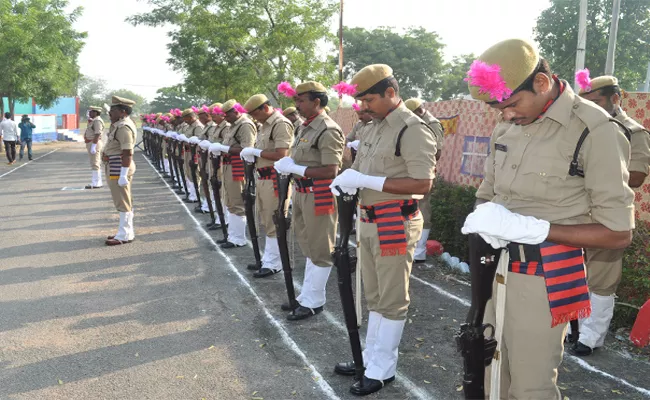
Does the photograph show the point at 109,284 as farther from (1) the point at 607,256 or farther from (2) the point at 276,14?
(2) the point at 276,14

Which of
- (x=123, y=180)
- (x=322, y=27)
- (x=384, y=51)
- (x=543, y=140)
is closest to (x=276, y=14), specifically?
(x=322, y=27)

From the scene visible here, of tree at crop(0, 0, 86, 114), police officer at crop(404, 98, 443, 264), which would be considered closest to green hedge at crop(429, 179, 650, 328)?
police officer at crop(404, 98, 443, 264)

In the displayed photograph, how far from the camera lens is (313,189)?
5105 mm

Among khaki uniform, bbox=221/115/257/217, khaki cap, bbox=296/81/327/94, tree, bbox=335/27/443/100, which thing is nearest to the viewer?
khaki cap, bbox=296/81/327/94

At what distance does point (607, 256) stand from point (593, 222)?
2310 mm

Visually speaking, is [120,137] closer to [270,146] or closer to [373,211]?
[270,146]

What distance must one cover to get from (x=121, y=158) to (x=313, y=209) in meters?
4.31

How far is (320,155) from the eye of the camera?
5.12 metres

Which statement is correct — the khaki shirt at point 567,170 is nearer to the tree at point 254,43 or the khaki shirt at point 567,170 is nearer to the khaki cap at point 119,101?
the khaki cap at point 119,101

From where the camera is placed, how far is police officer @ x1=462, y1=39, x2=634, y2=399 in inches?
82.2

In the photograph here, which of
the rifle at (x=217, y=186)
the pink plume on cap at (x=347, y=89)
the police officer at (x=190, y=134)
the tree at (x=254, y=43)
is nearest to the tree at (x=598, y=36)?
the tree at (x=254, y=43)

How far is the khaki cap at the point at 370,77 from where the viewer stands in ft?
11.8

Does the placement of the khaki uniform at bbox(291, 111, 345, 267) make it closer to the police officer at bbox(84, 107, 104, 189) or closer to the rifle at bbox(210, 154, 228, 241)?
the rifle at bbox(210, 154, 228, 241)

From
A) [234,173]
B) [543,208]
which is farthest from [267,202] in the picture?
[543,208]
